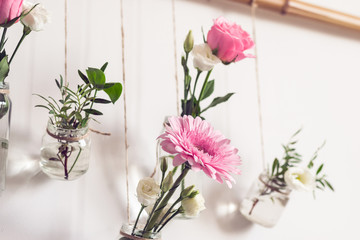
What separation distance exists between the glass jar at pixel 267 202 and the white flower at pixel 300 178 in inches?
1.2

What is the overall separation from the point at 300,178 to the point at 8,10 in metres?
0.61

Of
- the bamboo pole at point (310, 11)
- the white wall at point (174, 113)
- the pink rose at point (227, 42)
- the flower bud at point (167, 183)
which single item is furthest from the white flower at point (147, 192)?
the bamboo pole at point (310, 11)

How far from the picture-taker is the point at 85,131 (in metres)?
0.72

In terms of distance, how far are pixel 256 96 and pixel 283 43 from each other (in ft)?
0.49

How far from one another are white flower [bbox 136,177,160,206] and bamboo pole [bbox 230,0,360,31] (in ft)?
1.55

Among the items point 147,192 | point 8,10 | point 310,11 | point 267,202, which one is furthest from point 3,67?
point 310,11

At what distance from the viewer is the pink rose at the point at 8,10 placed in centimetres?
62

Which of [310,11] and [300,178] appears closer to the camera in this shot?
[300,178]

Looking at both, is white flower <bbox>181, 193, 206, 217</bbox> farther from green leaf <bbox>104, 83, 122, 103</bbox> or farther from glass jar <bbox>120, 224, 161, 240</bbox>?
green leaf <bbox>104, 83, 122, 103</bbox>

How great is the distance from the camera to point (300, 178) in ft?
2.94

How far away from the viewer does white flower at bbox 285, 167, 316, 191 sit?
87cm

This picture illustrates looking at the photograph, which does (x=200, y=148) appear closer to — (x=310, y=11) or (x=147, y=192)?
(x=147, y=192)

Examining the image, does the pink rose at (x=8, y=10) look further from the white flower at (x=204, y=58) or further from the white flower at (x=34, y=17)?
the white flower at (x=204, y=58)

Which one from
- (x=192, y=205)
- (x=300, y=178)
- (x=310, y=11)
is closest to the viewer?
(x=192, y=205)
